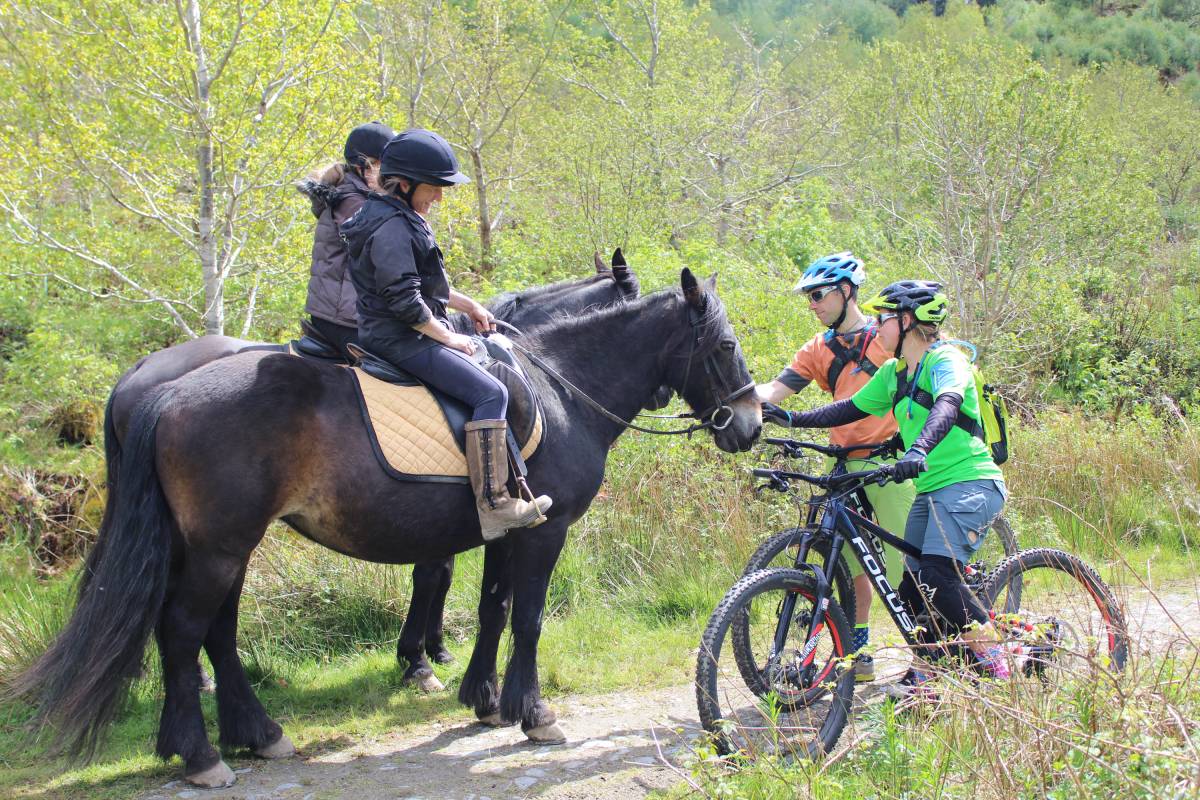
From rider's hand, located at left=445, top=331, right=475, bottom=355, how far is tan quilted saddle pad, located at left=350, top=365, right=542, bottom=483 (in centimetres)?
26

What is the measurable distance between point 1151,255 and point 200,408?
21.2 metres

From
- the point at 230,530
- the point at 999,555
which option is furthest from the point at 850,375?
the point at 230,530

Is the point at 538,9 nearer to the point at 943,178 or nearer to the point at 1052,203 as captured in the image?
the point at 943,178

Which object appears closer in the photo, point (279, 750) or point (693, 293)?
point (279, 750)

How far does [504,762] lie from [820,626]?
1673mm

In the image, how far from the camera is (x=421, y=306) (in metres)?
4.11

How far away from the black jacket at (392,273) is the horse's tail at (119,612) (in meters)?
0.99

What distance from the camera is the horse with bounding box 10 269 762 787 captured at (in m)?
4.09

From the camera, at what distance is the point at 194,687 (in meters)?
4.23

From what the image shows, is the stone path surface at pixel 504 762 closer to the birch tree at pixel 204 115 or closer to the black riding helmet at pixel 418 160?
the black riding helmet at pixel 418 160

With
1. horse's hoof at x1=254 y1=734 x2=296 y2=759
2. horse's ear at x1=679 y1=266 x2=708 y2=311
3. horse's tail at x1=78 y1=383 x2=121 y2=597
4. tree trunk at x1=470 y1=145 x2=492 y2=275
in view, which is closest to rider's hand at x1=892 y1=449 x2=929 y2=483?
horse's ear at x1=679 y1=266 x2=708 y2=311

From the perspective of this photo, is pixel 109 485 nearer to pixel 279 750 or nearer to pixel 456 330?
pixel 279 750

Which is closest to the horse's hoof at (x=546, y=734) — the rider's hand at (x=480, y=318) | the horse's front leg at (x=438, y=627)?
the horse's front leg at (x=438, y=627)

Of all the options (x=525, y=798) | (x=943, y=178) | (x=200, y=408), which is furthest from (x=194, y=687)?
(x=943, y=178)
